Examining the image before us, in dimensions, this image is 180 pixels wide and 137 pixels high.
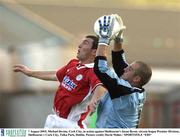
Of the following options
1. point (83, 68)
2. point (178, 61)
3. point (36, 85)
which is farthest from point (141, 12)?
point (83, 68)

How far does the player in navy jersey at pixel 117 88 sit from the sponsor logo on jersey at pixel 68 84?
0.19 meters

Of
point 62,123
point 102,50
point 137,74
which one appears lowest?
point 62,123

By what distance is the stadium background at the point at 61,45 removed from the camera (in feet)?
17.5

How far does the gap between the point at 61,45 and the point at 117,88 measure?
3217 mm

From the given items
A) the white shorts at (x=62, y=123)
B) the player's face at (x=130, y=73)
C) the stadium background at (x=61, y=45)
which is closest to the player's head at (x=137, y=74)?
the player's face at (x=130, y=73)

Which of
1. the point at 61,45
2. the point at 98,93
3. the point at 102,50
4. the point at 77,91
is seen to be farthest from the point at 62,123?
the point at 61,45

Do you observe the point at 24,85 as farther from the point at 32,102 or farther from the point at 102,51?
the point at 102,51

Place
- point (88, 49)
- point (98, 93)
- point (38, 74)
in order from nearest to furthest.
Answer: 1. point (98, 93)
2. point (88, 49)
3. point (38, 74)

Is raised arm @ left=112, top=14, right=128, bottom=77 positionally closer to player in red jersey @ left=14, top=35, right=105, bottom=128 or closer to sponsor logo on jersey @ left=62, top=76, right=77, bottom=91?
player in red jersey @ left=14, top=35, right=105, bottom=128

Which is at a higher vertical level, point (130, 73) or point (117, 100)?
point (130, 73)

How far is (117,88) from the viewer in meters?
2.87

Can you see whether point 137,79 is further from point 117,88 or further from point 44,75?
point 44,75

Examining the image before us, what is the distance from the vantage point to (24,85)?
6.16 m

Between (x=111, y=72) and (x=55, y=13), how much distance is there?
9.78 ft
